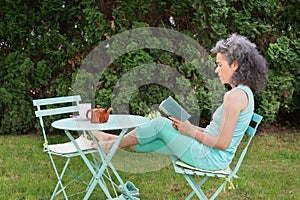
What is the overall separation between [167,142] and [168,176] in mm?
1210

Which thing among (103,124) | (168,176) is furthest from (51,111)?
(168,176)

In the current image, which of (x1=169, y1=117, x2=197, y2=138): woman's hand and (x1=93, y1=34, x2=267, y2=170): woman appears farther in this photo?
(x1=169, y1=117, x2=197, y2=138): woman's hand

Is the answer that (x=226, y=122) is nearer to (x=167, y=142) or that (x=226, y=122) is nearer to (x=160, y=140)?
(x=167, y=142)

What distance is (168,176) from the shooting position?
4.04m

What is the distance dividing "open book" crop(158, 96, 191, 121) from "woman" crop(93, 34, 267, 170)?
41mm

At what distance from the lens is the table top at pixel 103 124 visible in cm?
277

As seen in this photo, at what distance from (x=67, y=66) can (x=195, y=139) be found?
3279 mm

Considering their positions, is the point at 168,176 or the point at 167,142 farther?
the point at 168,176

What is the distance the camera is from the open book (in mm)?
2821

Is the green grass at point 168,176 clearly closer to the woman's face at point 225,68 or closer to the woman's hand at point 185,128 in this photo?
the woman's hand at point 185,128

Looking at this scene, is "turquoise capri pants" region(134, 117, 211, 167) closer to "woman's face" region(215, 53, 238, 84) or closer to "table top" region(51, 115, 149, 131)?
"table top" region(51, 115, 149, 131)

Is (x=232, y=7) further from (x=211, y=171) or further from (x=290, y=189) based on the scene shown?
(x=211, y=171)

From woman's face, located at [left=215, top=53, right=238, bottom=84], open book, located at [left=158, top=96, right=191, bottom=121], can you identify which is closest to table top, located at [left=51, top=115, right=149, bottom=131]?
open book, located at [left=158, top=96, right=191, bottom=121]

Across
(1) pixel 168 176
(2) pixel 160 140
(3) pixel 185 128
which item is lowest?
(1) pixel 168 176
